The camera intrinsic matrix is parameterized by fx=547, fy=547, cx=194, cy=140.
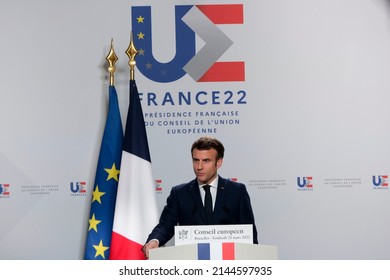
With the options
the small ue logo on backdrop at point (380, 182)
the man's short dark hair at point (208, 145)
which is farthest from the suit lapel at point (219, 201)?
the small ue logo on backdrop at point (380, 182)

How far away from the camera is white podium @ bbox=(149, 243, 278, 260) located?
7.52ft

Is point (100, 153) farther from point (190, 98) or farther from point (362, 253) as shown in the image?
point (362, 253)

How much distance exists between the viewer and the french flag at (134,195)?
12.3ft

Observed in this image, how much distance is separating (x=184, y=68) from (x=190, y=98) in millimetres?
234

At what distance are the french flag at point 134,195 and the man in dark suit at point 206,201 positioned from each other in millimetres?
202

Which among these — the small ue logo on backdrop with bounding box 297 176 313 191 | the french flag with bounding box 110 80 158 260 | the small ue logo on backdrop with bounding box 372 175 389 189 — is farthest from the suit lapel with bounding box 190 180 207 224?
the small ue logo on backdrop with bounding box 372 175 389 189

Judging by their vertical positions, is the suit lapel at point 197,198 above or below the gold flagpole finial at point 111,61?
below

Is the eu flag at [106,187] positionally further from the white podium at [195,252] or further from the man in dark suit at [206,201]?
the white podium at [195,252]

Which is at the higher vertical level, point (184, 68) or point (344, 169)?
point (184, 68)

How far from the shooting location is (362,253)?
405 cm

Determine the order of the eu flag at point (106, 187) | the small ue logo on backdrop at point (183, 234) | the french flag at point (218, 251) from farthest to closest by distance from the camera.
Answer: the eu flag at point (106, 187), the small ue logo on backdrop at point (183, 234), the french flag at point (218, 251)

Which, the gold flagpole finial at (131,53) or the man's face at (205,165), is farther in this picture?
the gold flagpole finial at (131,53)
